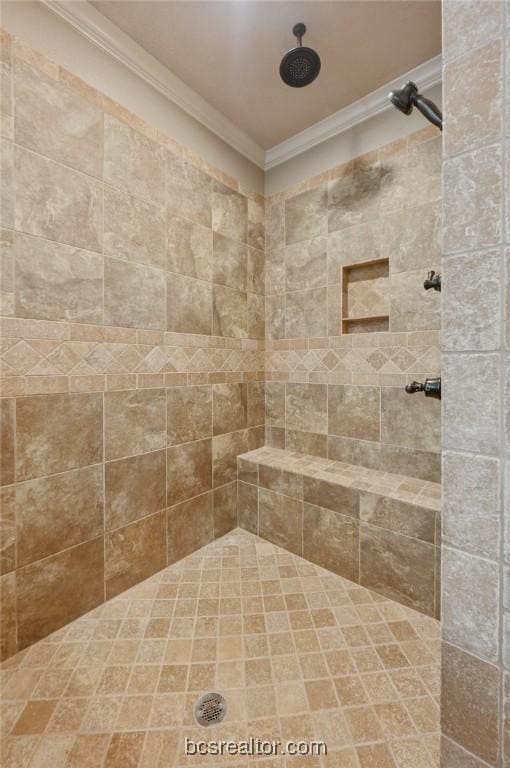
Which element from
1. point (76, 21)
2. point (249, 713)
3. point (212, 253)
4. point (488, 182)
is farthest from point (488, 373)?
point (76, 21)

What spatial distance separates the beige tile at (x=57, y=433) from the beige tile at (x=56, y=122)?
93 centimetres

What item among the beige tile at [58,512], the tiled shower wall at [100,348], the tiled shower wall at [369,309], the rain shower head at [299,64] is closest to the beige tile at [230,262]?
the tiled shower wall at [100,348]

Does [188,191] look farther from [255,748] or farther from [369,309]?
[255,748]

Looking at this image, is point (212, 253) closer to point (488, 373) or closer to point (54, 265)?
point (54, 265)

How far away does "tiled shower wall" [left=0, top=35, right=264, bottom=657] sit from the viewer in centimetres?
115

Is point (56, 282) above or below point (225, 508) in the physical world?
above

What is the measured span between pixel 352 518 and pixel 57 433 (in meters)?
1.37

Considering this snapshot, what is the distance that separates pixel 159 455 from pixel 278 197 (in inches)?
71.9

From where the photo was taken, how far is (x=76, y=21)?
1261mm

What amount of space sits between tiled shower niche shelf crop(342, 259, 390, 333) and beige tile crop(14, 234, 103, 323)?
1.33 m

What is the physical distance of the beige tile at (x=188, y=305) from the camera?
165 centimetres

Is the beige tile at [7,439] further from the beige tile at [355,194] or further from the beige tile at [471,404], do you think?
the beige tile at [355,194]

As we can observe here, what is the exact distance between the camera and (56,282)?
1237 mm

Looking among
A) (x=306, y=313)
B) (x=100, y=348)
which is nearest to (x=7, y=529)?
(x=100, y=348)
